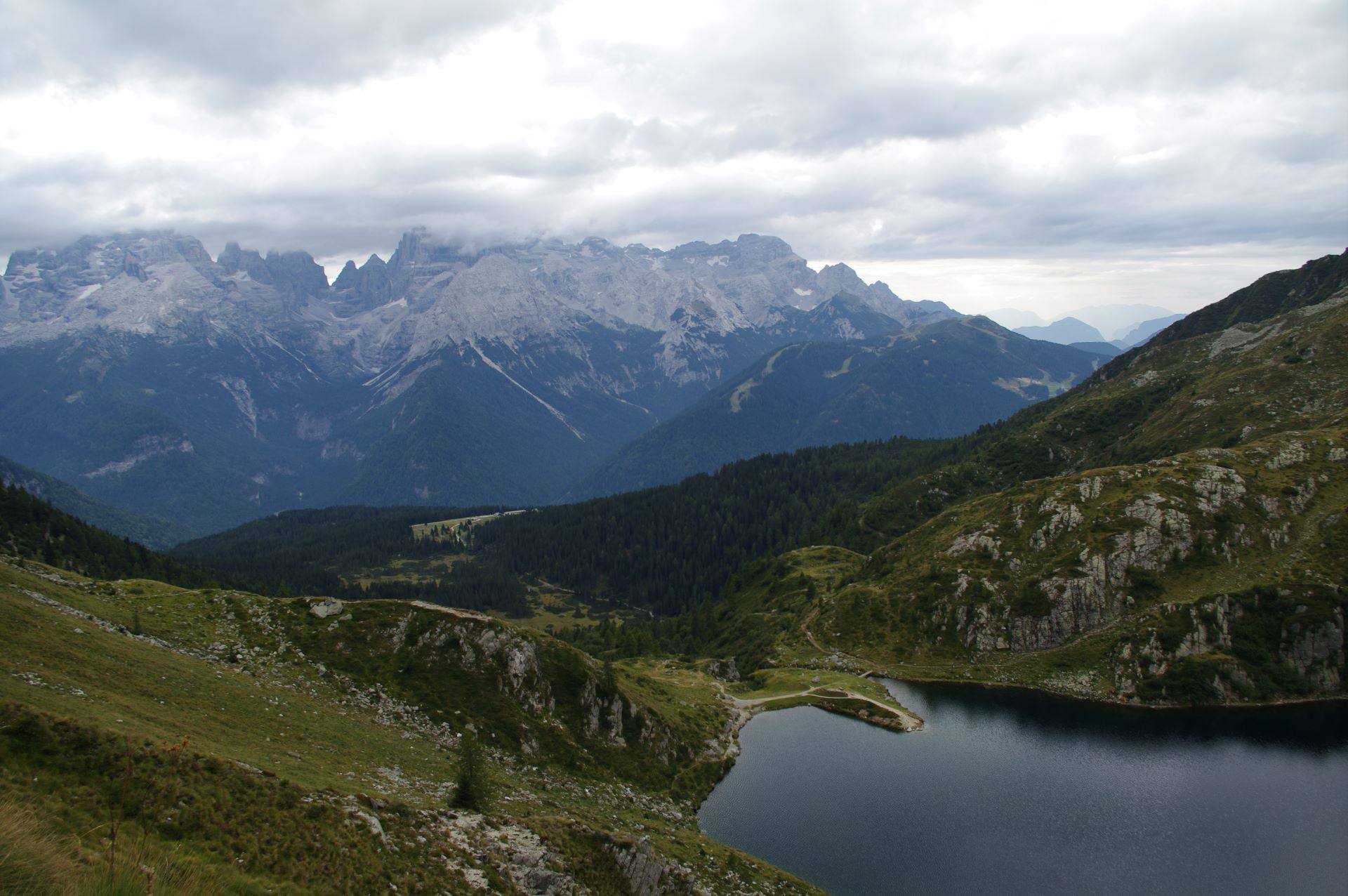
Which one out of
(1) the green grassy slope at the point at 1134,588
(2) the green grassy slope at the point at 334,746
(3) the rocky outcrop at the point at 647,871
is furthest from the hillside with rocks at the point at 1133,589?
(3) the rocky outcrop at the point at 647,871

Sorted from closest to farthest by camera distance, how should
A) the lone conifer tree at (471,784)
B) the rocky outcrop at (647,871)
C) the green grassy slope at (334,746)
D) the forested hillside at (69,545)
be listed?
the green grassy slope at (334,746)
the lone conifer tree at (471,784)
the rocky outcrop at (647,871)
the forested hillside at (69,545)

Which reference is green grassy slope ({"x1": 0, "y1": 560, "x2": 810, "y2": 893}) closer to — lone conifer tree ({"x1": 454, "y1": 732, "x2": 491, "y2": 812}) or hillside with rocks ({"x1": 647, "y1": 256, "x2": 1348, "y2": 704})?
lone conifer tree ({"x1": 454, "y1": 732, "x2": 491, "y2": 812})

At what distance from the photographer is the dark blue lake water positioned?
223 ft

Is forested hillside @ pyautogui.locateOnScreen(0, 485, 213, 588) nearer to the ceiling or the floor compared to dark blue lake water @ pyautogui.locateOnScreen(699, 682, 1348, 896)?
nearer to the ceiling

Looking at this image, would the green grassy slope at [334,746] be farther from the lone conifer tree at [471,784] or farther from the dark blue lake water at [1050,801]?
the dark blue lake water at [1050,801]

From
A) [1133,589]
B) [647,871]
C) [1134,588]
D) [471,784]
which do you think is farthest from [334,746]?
[1134,588]

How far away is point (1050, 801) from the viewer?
81125mm

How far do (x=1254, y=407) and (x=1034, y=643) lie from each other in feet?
353

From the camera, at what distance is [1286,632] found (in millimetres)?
113812

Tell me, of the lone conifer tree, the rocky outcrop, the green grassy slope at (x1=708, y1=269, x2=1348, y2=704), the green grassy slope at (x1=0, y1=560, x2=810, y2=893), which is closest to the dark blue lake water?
the green grassy slope at (x1=708, y1=269, x2=1348, y2=704)

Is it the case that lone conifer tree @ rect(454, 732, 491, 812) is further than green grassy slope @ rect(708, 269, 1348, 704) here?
No

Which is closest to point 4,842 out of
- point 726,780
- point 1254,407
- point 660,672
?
point 726,780

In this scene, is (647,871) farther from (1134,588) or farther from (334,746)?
(1134,588)

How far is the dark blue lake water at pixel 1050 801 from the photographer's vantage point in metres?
68.0
